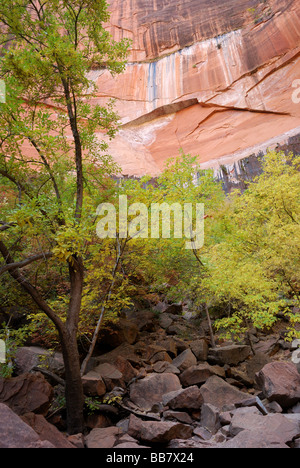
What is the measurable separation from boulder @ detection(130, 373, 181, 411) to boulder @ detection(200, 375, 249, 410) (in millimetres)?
741

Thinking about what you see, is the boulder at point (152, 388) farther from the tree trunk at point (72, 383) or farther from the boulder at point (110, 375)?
the tree trunk at point (72, 383)

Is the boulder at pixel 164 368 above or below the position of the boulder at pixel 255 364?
above

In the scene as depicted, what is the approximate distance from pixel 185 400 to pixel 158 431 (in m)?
1.57

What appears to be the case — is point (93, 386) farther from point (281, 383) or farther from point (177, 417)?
point (281, 383)

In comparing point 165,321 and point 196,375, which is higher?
point 165,321

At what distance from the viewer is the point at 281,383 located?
6.48 meters

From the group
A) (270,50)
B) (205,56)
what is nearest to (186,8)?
(205,56)

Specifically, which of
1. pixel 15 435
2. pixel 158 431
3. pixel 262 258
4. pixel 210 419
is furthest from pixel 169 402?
pixel 262 258

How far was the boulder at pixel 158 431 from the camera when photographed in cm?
496

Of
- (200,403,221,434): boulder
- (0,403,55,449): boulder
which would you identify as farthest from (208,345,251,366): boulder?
(0,403,55,449): boulder

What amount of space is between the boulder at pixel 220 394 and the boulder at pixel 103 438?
7.92ft

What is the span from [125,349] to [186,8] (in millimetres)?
47239

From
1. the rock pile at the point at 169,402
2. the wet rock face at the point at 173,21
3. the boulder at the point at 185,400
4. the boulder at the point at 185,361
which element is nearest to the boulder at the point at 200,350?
the rock pile at the point at 169,402

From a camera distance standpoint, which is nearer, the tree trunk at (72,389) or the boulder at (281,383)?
the tree trunk at (72,389)
